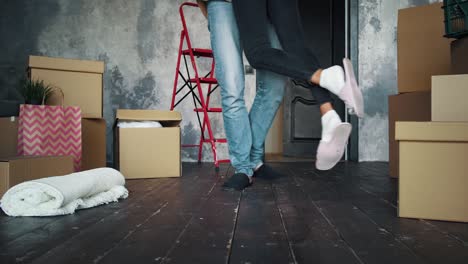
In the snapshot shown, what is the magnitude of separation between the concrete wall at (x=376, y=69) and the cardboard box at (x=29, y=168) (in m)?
2.50

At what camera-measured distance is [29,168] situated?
1.59 meters

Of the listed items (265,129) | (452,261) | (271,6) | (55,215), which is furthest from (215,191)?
(452,261)

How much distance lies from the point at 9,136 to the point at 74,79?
20.2 inches

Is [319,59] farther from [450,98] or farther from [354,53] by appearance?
[450,98]

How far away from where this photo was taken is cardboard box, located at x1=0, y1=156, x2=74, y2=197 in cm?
148

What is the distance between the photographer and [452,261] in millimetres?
795

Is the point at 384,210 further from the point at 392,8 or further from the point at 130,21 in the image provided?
the point at 130,21

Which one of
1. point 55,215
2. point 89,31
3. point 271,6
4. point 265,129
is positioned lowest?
point 55,215

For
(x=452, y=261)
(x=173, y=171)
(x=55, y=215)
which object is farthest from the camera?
(x=173, y=171)

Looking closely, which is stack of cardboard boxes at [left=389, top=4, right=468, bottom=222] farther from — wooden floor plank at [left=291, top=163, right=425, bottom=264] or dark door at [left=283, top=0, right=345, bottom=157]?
dark door at [left=283, top=0, right=345, bottom=157]

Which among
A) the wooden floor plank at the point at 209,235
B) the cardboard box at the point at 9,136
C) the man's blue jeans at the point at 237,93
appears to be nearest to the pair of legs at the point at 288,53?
the man's blue jeans at the point at 237,93

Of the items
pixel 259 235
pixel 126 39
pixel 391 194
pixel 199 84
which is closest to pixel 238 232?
pixel 259 235

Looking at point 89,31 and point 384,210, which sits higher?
point 89,31

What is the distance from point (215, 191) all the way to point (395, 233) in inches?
34.6
